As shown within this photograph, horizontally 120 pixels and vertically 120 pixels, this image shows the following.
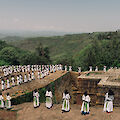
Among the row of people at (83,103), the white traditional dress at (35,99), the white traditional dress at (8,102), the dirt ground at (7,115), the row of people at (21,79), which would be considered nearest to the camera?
the row of people at (83,103)

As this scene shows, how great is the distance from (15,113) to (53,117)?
8.84 ft

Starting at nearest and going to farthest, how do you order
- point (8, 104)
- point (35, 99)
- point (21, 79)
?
point (8, 104), point (35, 99), point (21, 79)

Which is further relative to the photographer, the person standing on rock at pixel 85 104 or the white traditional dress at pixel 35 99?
the white traditional dress at pixel 35 99

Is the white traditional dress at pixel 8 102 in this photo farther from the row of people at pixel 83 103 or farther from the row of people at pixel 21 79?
the row of people at pixel 21 79

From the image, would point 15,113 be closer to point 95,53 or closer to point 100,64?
point 100,64

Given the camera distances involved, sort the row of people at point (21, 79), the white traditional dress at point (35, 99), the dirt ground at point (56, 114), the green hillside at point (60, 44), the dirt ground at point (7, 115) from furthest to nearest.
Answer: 1. the green hillside at point (60, 44)
2. the row of people at point (21, 79)
3. the white traditional dress at point (35, 99)
4. the dirt ground at point (7, 115)
5. the dirt ground at point (56, 114)

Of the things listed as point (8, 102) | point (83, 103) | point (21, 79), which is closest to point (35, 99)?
point (8, 102)

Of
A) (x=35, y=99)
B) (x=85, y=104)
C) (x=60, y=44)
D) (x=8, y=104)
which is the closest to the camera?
(x=85, y=104)

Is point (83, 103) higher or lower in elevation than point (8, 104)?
higher

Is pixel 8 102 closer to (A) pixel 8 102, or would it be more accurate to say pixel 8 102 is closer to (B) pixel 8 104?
(A) pixel 8 102

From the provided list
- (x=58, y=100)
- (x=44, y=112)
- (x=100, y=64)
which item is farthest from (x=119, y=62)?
→ (x=44, y=112)

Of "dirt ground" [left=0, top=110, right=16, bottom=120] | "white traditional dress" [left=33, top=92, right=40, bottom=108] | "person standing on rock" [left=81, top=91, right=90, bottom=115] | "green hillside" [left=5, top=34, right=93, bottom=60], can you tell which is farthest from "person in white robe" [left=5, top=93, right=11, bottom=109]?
"green hillside" [left=5, top=34, right=93, bottom=60]

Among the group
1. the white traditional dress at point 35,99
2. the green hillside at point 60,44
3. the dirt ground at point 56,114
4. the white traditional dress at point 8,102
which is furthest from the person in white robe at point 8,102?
the green hillside at point 60,44

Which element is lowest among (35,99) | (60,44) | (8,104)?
(8,104)
